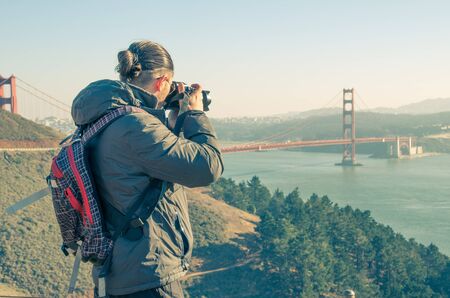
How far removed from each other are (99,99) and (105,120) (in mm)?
38

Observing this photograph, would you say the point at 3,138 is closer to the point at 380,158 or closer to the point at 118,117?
the point at 118,117

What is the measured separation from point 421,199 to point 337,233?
1625cm

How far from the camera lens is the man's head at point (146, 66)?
41.6 inches

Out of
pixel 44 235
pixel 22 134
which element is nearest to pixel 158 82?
pixel 44 235

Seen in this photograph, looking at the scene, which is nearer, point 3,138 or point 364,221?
point 364,221

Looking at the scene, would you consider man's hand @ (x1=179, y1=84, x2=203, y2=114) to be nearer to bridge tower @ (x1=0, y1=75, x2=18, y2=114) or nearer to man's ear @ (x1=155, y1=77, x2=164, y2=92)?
man's ear @ (x1=155, y1=77, x2=164, y2=92)

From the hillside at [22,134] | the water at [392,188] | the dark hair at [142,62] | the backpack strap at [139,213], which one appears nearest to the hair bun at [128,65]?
the dark hair at [142,62]

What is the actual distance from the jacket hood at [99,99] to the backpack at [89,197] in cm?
1

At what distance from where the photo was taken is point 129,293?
3.23 feet

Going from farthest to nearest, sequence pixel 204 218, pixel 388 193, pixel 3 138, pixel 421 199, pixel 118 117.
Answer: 1. pixel 388 193
2. pixel 421 199
3. pixel 3 138
4. pixel 204 218
5. pixel 118 117

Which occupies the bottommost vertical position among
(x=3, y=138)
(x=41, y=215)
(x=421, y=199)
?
(x=421, y=199)

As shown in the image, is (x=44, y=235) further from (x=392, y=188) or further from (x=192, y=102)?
(x=392, y=188)

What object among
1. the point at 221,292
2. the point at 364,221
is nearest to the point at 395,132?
the point at 364,221

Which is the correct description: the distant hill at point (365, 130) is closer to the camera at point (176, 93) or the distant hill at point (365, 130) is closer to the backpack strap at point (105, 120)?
the camera at point (176, 93)
